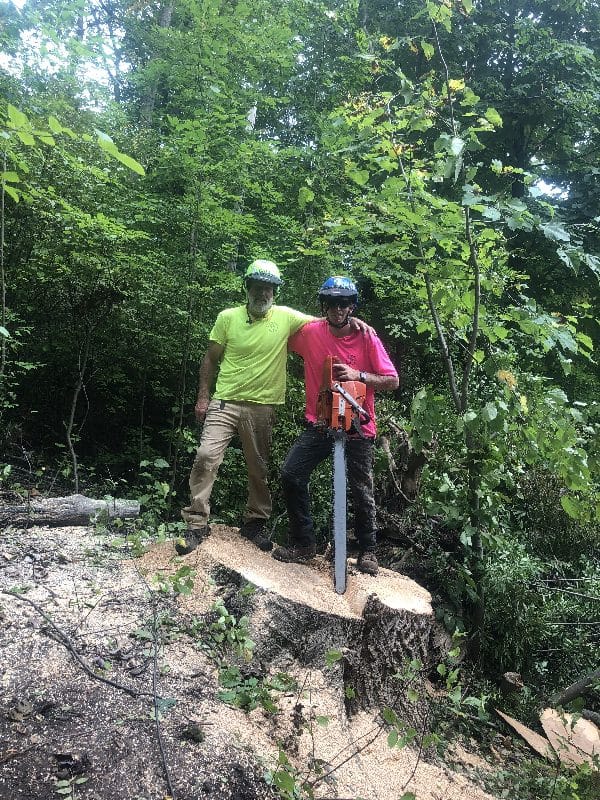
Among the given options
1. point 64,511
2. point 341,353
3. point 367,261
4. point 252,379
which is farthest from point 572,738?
point 367,261

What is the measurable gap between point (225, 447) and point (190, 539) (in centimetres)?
63

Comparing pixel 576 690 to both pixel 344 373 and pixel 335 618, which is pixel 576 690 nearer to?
→ pixel 335 618

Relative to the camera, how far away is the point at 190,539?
3.09 metres

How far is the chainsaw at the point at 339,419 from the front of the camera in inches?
119

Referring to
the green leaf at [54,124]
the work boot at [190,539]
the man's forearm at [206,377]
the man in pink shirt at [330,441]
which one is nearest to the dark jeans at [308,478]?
the man in pink shirt at [330,441]

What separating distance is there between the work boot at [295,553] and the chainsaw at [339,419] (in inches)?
15.0

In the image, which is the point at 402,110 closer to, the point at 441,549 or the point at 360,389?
the point at 360,389

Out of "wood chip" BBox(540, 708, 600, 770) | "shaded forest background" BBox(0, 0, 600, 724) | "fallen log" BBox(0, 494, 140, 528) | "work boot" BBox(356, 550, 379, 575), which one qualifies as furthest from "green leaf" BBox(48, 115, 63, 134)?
"wood chip" BBox(540, 708, 600, 770)

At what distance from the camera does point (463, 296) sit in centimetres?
336

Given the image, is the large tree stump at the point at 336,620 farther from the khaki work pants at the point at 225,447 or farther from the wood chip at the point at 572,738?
the wood chip at the point at 572,738

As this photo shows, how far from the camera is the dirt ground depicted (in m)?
1.72

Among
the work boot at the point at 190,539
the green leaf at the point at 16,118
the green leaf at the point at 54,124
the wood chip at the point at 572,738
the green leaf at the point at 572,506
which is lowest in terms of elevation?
the wood chip at the point at 572,738

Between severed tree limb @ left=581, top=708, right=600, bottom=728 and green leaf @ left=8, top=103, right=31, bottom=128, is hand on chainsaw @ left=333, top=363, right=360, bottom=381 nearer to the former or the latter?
green leaf @ left=8, top=103, right=31, bottom=128

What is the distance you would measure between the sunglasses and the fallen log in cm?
211
